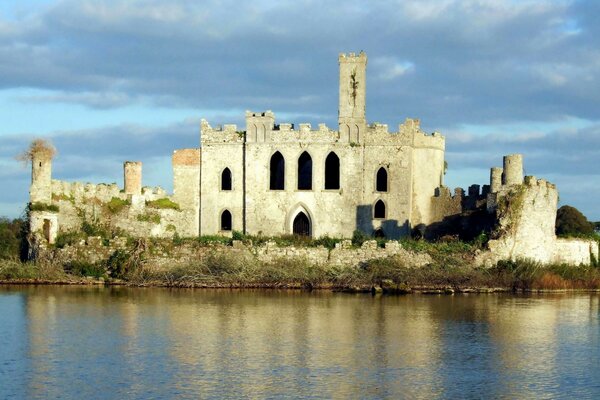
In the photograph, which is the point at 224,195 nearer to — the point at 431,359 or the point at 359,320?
the point at 359,320

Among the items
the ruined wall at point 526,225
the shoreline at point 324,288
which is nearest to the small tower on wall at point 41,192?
the shoreline at point 324,288

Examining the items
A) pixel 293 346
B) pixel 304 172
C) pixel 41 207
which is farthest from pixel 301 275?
pixel 293 346

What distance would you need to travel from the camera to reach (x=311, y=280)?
4228 centimetres

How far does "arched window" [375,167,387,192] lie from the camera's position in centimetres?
5088

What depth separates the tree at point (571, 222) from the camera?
62844mm

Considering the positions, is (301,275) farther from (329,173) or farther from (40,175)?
(40,175)

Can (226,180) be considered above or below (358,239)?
above

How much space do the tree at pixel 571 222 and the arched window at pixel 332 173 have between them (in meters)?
16.6

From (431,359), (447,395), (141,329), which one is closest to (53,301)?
(141,329)

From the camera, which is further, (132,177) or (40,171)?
(132,177)

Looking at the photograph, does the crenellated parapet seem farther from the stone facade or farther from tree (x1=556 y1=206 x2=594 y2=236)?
tree (x1=556 y1=206 x2=594 y2=236)

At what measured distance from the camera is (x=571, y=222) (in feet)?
210

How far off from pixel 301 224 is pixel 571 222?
773 inches

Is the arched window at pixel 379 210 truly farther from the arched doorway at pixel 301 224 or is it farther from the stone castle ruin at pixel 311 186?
the arched doorway at pixel 301 224
